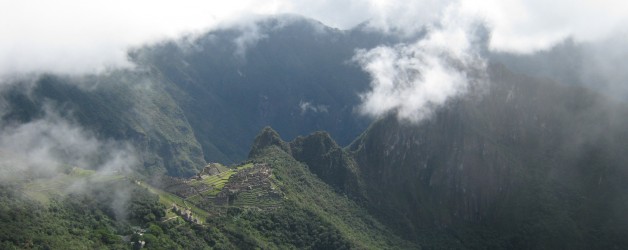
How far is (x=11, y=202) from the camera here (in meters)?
130

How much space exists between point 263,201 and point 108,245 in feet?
187

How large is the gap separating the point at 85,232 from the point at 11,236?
17.1 metres

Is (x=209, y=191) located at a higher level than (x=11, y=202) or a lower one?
higher

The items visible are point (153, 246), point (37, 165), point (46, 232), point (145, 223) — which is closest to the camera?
point (46, 232)

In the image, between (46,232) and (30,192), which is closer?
(46,232)

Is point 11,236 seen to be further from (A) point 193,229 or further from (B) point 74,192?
(A) point 193,229

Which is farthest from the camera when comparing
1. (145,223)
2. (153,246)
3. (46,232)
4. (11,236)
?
(145,223)

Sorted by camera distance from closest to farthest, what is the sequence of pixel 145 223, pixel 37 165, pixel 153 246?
pixel 153 246 → pixel 145 223 → pixel 37 165

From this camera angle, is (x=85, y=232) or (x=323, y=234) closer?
(x=85, y=232)

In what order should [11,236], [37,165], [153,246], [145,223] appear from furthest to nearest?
1. [37,165]
2. [145,223]
3. [153,246]
4. [11,236]

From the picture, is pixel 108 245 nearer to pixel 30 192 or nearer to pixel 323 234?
pixel 30 192

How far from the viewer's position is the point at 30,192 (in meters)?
141

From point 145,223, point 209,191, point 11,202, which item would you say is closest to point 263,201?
point 209,191

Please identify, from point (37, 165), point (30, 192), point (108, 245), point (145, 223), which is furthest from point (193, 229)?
point (37, 165)
